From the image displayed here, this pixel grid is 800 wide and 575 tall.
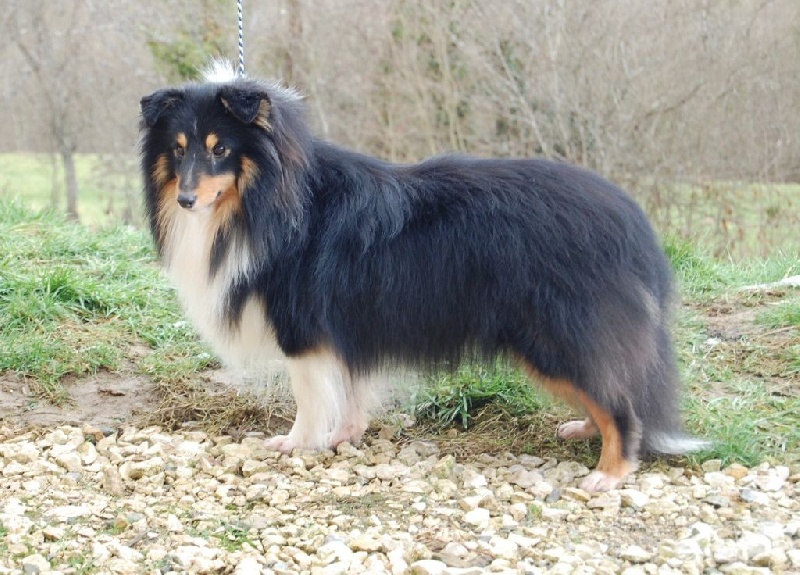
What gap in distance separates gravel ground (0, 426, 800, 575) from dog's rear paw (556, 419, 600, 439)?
254 millimetres

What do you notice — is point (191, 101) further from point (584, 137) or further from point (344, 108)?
point (344, 108)

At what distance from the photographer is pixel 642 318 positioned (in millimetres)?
3543

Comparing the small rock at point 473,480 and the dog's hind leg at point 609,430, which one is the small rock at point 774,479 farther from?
the small rock at point 473,480

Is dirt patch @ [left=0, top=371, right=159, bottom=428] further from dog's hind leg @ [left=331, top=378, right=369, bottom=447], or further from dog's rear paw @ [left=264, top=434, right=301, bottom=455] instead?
dog's hind leg @ [left=331, top=378, right=369, bottom=447]

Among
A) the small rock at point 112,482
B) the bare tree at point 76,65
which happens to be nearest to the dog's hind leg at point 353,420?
the small rock at point 112,482

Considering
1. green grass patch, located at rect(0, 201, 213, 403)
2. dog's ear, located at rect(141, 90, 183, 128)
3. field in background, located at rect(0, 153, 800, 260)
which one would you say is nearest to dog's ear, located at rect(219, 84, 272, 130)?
dog's ear, located at rect(141, 90, 183, 128)

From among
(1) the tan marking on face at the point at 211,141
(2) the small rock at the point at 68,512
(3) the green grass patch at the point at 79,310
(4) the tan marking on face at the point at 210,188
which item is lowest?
(2) the small rock at the point at 68,512

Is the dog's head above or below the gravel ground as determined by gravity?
above

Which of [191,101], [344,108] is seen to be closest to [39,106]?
[344,108]

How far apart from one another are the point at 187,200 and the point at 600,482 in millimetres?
2009

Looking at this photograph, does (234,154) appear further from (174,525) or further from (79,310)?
(79,310)

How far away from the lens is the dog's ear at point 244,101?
3576 millimetres

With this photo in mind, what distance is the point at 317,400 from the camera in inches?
157

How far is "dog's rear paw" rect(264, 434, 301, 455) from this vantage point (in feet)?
13.4
